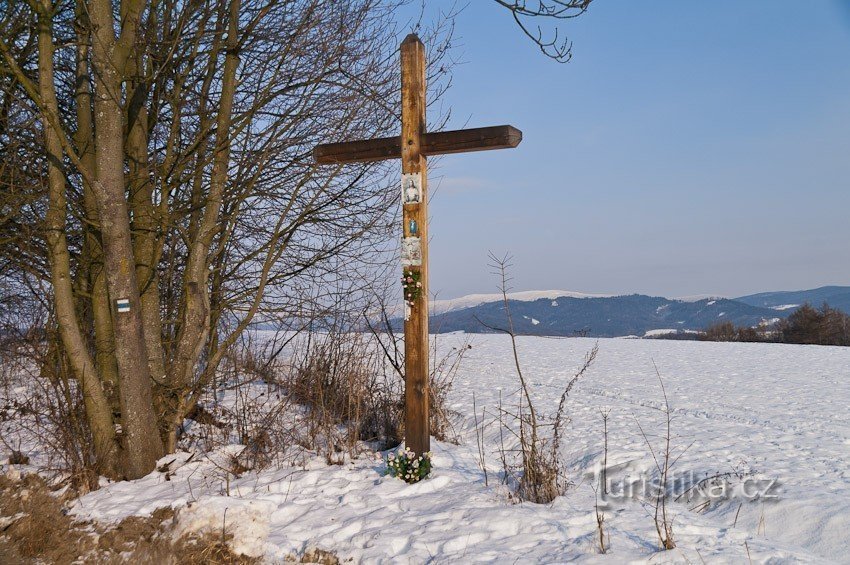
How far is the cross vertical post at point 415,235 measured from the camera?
16.1 ft

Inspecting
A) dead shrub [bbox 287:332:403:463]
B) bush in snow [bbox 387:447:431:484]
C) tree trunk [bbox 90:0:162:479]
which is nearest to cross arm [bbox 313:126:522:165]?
tree trunk [bbox 90:0:162:479]

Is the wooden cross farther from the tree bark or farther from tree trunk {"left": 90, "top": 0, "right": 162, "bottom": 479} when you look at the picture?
tree trunk {"left": 90, "top": 0, "right": 162, "bottom": 479}

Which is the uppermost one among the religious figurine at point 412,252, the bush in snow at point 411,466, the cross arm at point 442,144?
the cross arm at point 442,144

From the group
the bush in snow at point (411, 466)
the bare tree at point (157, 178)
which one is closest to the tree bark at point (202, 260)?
the bare tree at point (157, 178)

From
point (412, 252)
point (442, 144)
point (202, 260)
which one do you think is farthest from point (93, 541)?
point (442, 144)

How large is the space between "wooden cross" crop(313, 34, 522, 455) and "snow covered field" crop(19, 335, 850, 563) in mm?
679

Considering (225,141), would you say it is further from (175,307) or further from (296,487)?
(296,487)

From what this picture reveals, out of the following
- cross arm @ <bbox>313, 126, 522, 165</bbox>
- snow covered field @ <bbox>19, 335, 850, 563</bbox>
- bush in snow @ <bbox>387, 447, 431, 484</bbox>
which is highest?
cross arm @ <bbox>313, 126, 522, 165</bbox>

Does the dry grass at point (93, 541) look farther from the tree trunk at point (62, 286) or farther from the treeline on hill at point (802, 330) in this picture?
the treeline on hill at point (802, 330)

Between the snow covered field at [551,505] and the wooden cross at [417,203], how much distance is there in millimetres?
679

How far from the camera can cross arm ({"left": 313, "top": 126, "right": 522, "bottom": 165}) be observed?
15.6 feet

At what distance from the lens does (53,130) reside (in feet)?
17.0

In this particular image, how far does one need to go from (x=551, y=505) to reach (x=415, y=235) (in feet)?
7.73

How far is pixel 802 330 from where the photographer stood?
1302 inches
